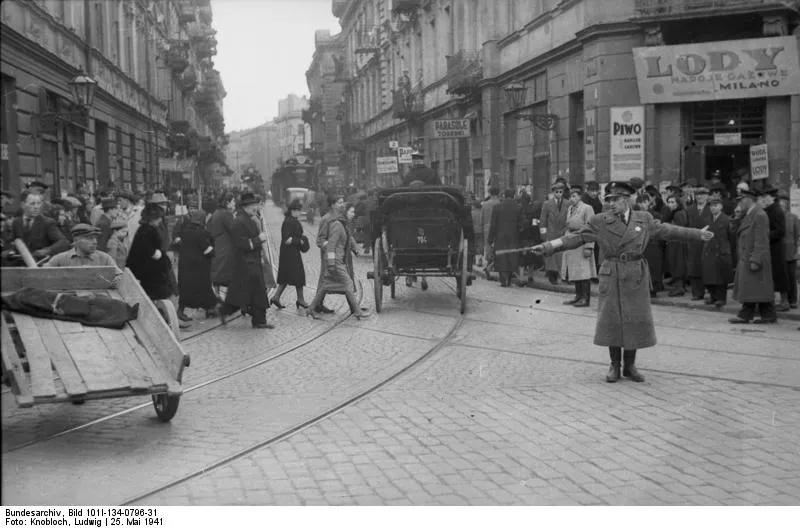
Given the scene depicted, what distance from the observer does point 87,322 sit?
766 centimetres

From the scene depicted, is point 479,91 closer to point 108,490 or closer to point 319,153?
point 108,490

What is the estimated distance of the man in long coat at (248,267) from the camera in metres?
12.9

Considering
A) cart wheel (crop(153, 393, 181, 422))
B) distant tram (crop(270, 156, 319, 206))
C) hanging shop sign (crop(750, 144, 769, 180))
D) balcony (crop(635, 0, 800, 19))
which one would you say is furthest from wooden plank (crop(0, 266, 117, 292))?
distant tram (crop(270, 156, 319, 206))

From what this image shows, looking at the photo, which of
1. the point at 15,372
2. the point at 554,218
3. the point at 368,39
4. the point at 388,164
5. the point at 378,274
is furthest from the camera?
the point at 368,39

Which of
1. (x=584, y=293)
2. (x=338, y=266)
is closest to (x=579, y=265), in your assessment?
(x=584, y=293)

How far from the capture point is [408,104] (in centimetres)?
4119

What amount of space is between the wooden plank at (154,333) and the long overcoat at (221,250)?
596 centimetres

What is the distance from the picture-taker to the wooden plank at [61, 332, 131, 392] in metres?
6.72

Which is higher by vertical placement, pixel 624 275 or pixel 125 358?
pixel 624 275

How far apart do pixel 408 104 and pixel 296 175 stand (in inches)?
761

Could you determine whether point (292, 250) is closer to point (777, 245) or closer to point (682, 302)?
point (682, 302)

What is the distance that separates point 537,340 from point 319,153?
200 ft

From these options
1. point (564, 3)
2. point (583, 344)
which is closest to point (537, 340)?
point (583, 344)

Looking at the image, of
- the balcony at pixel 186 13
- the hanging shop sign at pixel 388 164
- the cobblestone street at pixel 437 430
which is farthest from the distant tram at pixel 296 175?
the cobblestone street at pixel 437 430
